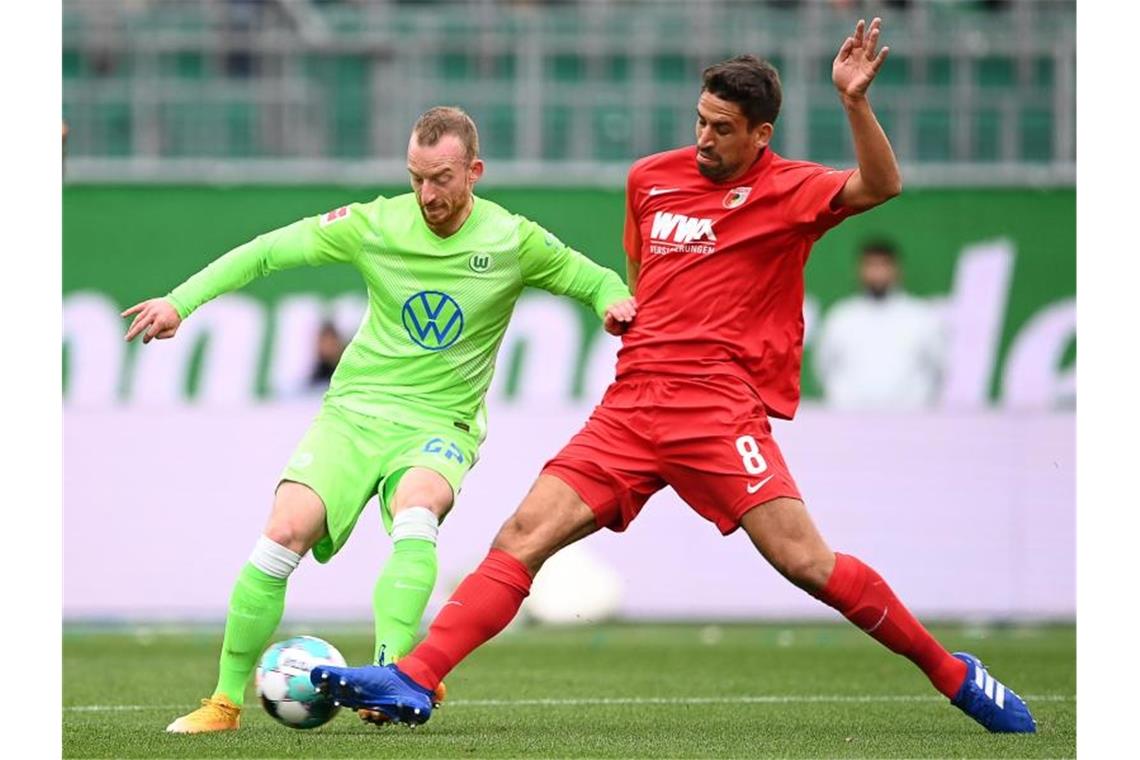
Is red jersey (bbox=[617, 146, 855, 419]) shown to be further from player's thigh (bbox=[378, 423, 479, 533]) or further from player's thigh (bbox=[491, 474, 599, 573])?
player's thigh (bbox=[378, 423, 479, 533])

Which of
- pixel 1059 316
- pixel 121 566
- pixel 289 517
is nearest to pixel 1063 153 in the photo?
pixel 1059 316

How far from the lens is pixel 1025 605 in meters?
14.4

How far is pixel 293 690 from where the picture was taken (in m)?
6.62

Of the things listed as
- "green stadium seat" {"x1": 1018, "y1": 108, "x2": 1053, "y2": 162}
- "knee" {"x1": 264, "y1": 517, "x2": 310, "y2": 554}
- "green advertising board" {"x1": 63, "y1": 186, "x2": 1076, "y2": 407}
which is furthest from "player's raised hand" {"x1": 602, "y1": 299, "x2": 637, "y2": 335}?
"green stadium seat" {"x1": 1018, "y1": 108, "x2": 1053, "y2": 162}

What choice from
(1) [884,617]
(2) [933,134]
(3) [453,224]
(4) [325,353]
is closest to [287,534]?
(3) [453,224]

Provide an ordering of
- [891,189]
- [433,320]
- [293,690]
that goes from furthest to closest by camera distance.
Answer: [433,320] < [293,690] < [891,189]

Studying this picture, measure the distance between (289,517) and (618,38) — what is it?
1121 centimetres

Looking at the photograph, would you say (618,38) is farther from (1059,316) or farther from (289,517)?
(289,517)

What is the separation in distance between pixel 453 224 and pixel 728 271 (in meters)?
1.08

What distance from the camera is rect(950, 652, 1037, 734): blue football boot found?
22.9ft

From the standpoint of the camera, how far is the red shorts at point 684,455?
6.71 metres

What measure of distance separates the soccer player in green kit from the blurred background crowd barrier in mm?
7004

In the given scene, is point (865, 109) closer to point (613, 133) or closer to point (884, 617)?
point (884, 617)
